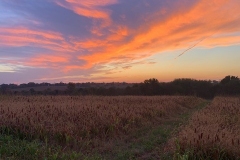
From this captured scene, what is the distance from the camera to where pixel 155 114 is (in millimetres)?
17672

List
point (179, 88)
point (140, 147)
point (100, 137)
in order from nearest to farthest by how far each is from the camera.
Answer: point (140, 147) < point (100, 137) < point (179, 88)

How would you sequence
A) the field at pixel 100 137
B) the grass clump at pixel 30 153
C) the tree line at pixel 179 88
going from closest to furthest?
the grass clump at pixel 30 153 → the field at pixel 100 137 → the tree line at pixel 179 88

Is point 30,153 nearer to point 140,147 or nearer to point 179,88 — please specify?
point 140,147

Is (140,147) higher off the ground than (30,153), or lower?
lower

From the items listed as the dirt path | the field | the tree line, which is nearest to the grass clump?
the field

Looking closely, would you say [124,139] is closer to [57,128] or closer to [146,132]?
[146,132]

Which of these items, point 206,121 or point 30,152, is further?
point 206,121

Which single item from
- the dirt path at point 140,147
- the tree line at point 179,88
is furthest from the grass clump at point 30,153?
the tree line at point 179,88

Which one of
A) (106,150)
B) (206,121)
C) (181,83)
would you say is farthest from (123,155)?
(181,83)

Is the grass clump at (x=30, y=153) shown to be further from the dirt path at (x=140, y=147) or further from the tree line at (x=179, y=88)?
the tree line at (x=179, y=88)

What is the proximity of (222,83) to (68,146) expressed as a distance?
80.0 m

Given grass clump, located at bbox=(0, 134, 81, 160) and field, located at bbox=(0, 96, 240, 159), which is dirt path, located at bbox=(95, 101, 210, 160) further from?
grass clump, located at bbox=(0, 134, 81, 160)

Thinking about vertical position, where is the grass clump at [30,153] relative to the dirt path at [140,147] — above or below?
above

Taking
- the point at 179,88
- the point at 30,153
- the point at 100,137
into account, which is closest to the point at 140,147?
the point at 100,137
